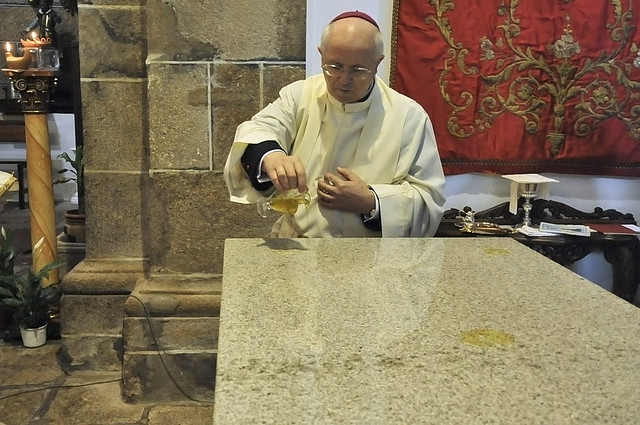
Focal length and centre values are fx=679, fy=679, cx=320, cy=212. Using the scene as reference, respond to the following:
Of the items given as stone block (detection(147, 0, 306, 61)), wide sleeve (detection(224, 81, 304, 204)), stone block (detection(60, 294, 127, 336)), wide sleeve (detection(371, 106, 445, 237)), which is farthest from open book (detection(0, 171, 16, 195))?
stone block (detection(60, 294, 127, 336))

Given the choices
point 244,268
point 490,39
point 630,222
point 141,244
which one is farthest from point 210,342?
point 630,222

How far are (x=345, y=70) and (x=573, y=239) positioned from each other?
1.73 metres

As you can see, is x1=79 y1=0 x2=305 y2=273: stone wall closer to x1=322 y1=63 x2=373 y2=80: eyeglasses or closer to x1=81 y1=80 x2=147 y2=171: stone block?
x1=81 y1=80 x2=147 y2=171: stone block

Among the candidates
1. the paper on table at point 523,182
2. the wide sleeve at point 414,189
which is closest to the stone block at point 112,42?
the wide sleeve at point 414,189

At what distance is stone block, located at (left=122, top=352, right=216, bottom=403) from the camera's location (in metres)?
2.88

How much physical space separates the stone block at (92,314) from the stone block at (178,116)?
0.75 metres

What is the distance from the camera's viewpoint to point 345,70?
6.24ft

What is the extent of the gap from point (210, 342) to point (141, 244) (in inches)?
24.2

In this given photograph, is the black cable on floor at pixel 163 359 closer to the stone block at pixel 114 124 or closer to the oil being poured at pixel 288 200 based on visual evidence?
the stone block at pixel 114 124

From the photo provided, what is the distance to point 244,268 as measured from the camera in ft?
4.53

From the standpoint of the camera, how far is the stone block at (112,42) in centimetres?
303

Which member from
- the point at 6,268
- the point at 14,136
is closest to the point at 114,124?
the point at 6,268

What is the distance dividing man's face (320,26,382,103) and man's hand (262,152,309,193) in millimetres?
397

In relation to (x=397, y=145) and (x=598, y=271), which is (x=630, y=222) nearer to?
(x=598, y=271)
